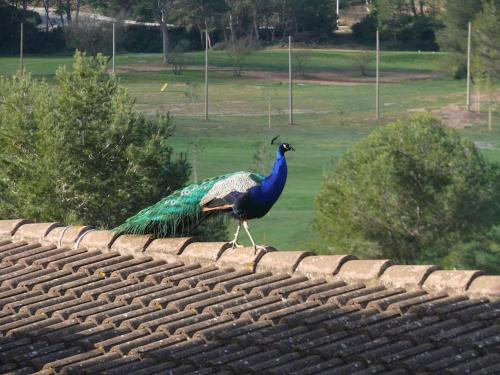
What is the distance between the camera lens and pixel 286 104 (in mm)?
73125

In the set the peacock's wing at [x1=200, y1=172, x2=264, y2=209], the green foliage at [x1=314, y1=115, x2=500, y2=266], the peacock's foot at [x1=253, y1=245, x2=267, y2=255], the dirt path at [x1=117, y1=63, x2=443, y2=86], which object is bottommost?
the green foliage at [x1=314, y1=115, x2=500, y2=266]

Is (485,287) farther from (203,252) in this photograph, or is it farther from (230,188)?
(203,252)

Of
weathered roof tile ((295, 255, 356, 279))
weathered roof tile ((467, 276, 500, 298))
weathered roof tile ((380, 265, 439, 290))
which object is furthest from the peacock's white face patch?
weathered roof tile ((467, 276, 500, 298))

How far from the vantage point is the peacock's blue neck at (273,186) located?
10.3m

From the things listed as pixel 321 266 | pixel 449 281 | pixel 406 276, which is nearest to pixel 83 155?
pixel 321 266

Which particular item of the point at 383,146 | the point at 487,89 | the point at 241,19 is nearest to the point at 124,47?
the point at 241,19

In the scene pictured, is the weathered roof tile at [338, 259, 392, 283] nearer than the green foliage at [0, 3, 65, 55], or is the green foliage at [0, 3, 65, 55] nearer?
the weathered roof tile at [338, 259, 392, 283]

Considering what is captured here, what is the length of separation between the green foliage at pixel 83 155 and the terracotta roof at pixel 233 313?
22589 mm

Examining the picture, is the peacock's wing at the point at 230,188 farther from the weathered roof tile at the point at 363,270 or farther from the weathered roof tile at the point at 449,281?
the weathered roof tile at the point at 449,281

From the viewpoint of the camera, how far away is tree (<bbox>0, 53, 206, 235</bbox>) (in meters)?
34.1

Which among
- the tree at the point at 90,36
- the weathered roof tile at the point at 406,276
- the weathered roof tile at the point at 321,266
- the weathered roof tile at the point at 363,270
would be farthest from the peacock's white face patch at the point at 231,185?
the tree at the point at 90,36

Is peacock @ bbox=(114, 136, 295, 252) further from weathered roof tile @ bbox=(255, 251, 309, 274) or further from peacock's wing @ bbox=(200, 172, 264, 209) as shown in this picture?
weathered roof tile @ bbox=(255, 251, 309, 274)

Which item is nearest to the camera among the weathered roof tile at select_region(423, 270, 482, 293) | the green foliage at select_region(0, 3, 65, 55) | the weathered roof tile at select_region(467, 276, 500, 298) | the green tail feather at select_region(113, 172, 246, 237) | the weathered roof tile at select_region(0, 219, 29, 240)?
the weathered roof tile at select_region(467, 276, 500, 298)

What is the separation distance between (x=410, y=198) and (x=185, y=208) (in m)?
26.2
